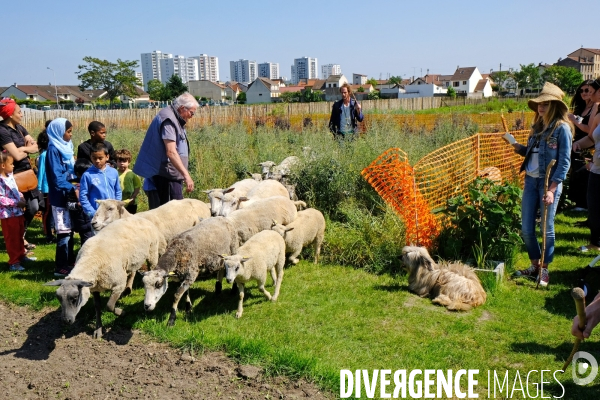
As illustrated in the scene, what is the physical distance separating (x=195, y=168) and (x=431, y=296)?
283 inches

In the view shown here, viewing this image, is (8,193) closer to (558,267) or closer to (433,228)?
(433,228)

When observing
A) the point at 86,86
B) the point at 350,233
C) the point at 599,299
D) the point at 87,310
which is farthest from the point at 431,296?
the point at 86,86

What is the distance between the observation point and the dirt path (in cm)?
419

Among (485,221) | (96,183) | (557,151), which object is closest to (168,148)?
(96,183)

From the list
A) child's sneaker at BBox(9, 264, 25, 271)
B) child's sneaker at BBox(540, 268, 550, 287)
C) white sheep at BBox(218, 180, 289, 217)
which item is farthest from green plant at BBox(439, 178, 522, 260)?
child's sneaker at BBox(9, 264, 25, 271)

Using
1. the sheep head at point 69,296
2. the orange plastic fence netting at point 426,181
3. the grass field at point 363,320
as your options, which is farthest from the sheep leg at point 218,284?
the orange plastic fence netting at point 426,181

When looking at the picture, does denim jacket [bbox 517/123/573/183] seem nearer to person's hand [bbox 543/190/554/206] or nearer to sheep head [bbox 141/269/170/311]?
person's hand [bbox 543/190/554/206]

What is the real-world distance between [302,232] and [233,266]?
208 cm

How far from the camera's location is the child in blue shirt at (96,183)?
6.52 metres

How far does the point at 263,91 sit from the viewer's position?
4277 inches

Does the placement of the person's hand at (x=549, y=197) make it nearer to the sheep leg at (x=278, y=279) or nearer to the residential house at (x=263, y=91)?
the sheep leg at (x=278, y=279)

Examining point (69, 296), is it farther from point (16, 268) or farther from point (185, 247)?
point (16, 268)

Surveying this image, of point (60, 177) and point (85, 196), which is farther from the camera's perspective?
point (60, 177)

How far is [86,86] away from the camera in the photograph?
73.8 metres
